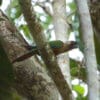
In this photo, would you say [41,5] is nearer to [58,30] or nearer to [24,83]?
[58,30]

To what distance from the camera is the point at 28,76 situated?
79 centimetres

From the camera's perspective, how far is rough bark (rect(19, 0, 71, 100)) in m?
0.57

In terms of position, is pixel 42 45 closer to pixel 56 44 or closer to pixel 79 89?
pixel 56 44

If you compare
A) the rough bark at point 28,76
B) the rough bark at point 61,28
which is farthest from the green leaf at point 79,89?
the rough bark at point 28,76

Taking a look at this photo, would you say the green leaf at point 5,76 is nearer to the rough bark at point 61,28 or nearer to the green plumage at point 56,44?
the green plumage at point 56,44

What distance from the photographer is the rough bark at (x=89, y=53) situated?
22.6 inches

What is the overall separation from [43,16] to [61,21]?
2.82 feet

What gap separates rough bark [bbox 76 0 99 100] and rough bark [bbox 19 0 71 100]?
63mm

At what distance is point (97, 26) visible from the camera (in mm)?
793

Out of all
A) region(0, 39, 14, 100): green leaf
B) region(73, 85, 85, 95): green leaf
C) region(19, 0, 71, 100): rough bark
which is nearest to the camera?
region(19, 0, 71, 100): rough bark

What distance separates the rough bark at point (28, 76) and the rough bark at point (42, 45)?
119 millimetres

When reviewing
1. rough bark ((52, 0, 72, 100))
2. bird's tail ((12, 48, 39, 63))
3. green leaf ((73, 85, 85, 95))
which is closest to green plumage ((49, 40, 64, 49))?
bird's tail ((12, 48, 39, 63))

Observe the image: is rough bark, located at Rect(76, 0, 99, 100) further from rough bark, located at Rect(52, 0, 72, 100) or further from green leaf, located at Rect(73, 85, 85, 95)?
green leaf, located at Rect(73, 85, 85, 95)

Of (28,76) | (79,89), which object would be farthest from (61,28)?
(79,89)
